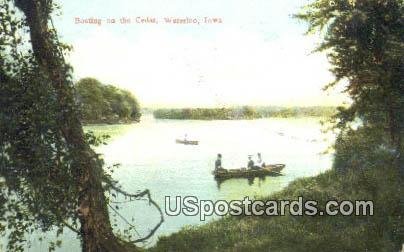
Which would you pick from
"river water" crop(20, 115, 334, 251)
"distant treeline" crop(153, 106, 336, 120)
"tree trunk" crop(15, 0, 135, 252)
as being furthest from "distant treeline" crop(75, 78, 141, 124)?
"tree trunk" crop(15, 0, 135, 252)

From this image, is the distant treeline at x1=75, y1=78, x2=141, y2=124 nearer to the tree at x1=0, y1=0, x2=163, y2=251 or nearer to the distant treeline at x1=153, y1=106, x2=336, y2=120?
the distant treeline at x1=153, y1=106, x2=336, y2=120

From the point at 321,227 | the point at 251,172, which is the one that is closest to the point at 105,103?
the point at 251,172

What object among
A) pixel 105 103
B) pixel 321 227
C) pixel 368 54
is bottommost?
pixel 321 227

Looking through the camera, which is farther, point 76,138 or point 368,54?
point 368,54

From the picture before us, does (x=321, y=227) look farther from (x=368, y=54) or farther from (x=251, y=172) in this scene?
(x=368, y=54)

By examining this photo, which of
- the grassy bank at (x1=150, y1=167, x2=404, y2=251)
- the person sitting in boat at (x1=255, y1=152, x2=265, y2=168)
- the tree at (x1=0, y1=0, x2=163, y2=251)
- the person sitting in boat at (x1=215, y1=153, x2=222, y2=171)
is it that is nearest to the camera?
the tree at (x1=0, y1=0, x2=163, y2=251)

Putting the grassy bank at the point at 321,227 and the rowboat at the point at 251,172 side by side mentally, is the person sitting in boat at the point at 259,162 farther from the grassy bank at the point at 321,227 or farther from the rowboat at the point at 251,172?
the grassy bank at the point at 321,227

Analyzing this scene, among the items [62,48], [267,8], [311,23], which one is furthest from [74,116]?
[311,23]

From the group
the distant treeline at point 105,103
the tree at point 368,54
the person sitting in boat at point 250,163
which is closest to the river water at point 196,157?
the person sitting in boat at point 250,163
